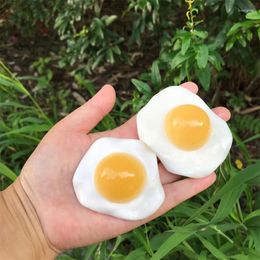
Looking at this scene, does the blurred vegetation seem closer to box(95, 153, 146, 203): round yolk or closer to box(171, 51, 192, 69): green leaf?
box(171, 51, 192, 69): green leaf

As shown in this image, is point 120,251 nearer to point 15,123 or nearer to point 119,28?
point 15,123

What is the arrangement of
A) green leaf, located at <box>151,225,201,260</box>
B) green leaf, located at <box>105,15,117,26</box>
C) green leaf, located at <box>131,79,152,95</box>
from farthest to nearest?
green leaf, located at <box>105,15,117,26</box>
green leaf, located at <box>131,79,152,95</box>
green leaf, located at <box>151,225,201,260</box>

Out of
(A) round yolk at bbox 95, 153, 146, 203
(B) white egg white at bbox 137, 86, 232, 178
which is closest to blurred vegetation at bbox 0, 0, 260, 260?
(B) white egg white at bbox 137, 86, 232, 178

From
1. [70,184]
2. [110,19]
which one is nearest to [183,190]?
[70,184]

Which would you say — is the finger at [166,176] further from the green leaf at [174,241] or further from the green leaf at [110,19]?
the green leaf at [110,19]

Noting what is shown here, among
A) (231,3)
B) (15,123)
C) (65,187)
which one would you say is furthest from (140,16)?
(65,187)

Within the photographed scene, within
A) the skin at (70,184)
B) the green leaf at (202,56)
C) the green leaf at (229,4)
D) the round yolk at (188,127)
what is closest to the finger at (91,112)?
the skin at (70,184)

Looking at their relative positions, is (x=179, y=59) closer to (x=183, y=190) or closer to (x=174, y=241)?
(x=183, y=190)
